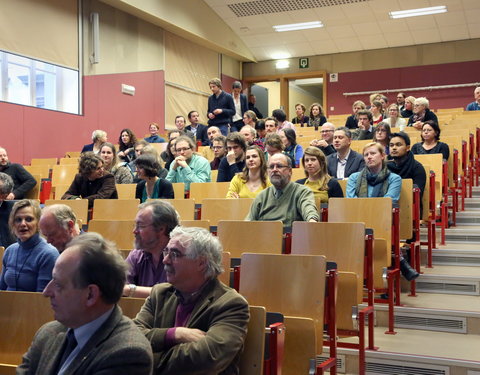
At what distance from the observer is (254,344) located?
5.57 ft

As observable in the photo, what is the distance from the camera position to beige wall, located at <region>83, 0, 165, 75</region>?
8828mm

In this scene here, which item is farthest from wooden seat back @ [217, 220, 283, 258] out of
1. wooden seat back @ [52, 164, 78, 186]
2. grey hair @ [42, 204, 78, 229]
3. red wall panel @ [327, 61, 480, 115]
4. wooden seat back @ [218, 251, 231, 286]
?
red wall panel @ [327, 61, 480, 115]

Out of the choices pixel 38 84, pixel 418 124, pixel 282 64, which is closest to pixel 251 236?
pixel 418 124

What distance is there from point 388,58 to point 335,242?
33.7 ft

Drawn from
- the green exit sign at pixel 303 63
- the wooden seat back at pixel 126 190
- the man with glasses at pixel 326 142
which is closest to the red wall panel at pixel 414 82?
the green exit sign at pixel 303 63

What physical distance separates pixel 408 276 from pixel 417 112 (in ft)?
11.1

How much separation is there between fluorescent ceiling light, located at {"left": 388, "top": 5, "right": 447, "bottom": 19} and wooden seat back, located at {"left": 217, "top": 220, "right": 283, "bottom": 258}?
8828 millimetres

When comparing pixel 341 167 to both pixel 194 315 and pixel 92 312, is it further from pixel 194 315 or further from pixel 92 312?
pixel 92 312

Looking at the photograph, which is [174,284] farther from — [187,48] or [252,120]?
[187,48]

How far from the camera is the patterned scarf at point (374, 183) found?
11.7 ft

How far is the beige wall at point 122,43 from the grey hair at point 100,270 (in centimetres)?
780

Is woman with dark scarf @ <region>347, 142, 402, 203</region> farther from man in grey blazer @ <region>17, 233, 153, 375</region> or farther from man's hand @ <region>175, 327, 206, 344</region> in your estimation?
man in grey blazer @ <region>17, 233, 153, 375</region>

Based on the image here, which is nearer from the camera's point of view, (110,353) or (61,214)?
(110,353)

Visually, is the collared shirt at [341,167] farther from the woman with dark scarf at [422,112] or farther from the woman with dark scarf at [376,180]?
the woman with dark scarf at [422,112]
